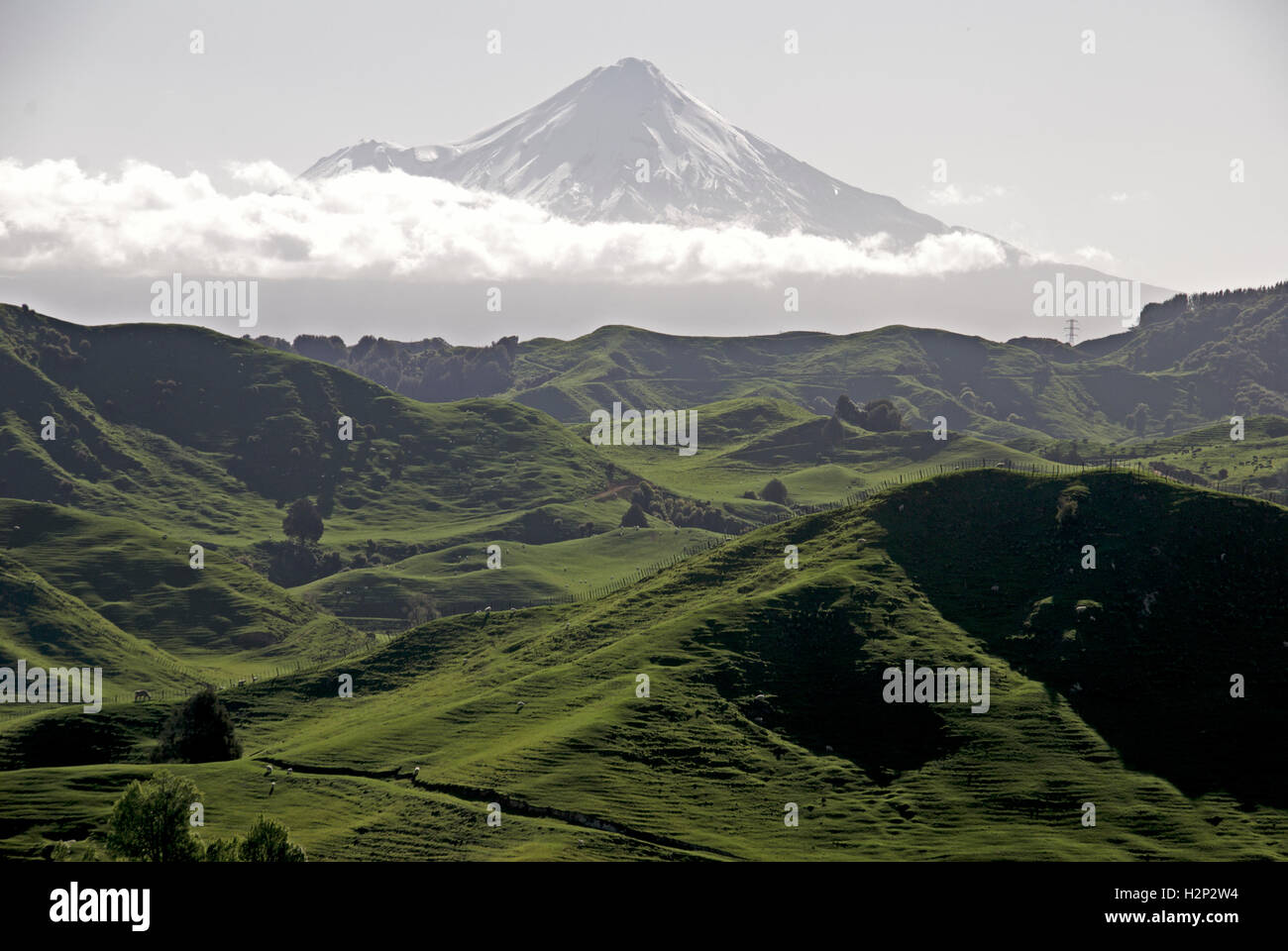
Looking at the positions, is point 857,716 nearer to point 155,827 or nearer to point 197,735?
point 197,735

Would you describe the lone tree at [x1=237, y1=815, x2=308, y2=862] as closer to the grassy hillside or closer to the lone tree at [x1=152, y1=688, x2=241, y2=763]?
the grassy hillside

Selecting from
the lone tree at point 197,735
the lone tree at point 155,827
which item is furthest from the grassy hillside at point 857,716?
the lone tree at point 155,827

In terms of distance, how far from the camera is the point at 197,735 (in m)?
145

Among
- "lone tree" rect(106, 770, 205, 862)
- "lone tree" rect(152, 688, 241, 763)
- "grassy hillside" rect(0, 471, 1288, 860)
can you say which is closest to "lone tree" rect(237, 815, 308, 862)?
"lone tree" rect(106, 770, 205, 862)

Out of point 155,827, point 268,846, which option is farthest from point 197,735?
point 268,846

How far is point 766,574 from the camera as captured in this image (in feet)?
619

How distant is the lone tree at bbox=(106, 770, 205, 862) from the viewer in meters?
95.1

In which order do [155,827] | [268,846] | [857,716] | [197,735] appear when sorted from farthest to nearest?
[857,716] < [197,735] < [155,827] < [268,846]

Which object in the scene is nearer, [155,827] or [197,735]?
[155,827]

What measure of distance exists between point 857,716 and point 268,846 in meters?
76.7

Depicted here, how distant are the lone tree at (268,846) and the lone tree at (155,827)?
5.77 metres
